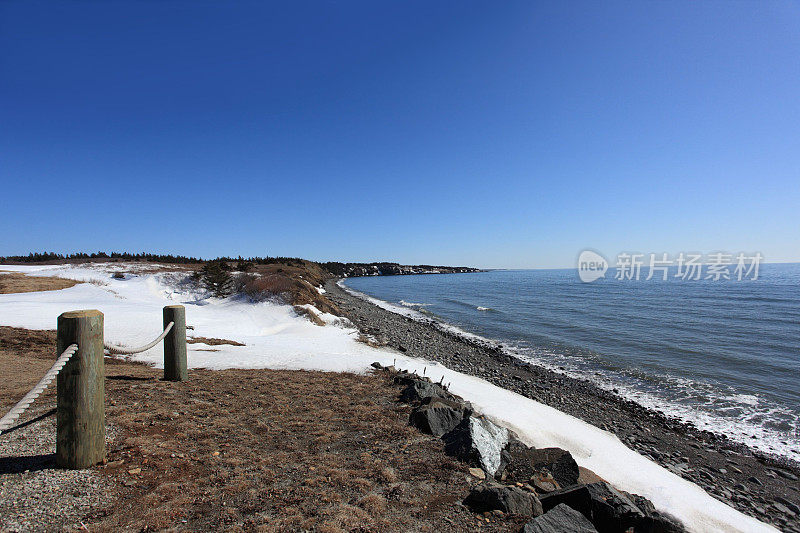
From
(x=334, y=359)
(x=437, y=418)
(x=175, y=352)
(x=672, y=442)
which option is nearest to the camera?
(x=437, y=418)

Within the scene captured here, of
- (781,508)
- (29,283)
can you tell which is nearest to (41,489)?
(781,508)

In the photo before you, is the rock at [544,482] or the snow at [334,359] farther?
the snow at [334,359]

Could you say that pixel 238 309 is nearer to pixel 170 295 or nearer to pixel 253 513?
pixel 170 295

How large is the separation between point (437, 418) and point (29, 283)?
98.5 ft

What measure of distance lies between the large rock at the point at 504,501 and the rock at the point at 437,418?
190 cm

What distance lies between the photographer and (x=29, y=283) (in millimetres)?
22531

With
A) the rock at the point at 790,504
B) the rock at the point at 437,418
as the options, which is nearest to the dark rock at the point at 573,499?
the rock at the point at 437,418

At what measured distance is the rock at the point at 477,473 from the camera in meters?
4.70

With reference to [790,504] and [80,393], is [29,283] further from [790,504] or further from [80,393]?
[790,504]

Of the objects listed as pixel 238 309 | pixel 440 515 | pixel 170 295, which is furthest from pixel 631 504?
pixel 170 295

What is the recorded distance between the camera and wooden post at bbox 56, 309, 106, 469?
3.56 metres

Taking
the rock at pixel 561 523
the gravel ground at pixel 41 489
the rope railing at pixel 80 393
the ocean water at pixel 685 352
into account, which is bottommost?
the ocean water at pixel 685 352

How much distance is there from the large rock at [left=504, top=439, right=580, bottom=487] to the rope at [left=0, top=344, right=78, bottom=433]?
555cm

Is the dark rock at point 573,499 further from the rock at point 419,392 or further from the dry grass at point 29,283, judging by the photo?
the dry grass at point 29,283
